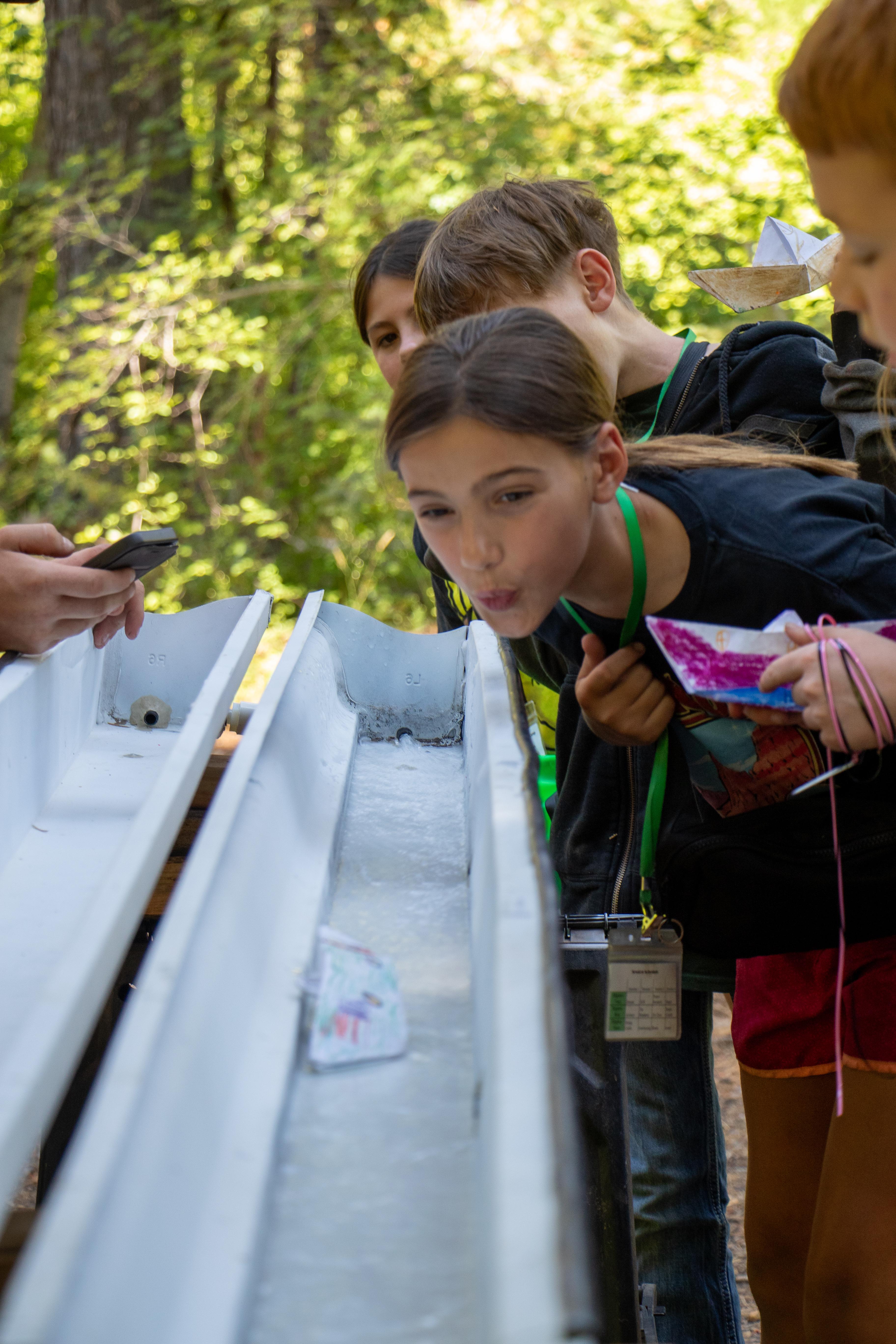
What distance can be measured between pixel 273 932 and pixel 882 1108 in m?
0.79

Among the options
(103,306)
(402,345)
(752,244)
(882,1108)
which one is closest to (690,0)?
(752,244)

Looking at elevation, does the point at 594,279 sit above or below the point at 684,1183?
above

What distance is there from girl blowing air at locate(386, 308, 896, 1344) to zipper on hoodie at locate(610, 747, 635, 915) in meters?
0.08

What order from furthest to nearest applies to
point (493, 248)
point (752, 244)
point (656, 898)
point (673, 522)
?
1. point (752, 244)
2. point (493, 248)
3. point (656, 898)
4. point (673, 522)

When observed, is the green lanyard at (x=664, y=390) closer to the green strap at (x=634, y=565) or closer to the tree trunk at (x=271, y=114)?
the green strap at (x=634, y=565)

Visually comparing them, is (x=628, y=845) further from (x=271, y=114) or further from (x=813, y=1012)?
(x=271, y=114)

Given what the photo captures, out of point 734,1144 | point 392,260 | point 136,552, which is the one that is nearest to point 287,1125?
point 136,552

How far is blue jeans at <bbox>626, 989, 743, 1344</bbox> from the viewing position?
1.74m

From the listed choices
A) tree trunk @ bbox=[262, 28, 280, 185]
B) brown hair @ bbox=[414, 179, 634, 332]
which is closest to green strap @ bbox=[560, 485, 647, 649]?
brown hair @ bbox=[414, 179, 634, 332]

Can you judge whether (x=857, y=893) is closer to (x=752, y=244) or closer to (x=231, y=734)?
(x=231, y=734)

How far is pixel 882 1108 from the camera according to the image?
1.32 meters

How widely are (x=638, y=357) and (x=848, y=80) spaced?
787 millimetres

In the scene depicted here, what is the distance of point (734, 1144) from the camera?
120 inches

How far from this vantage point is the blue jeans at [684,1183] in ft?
5.70
